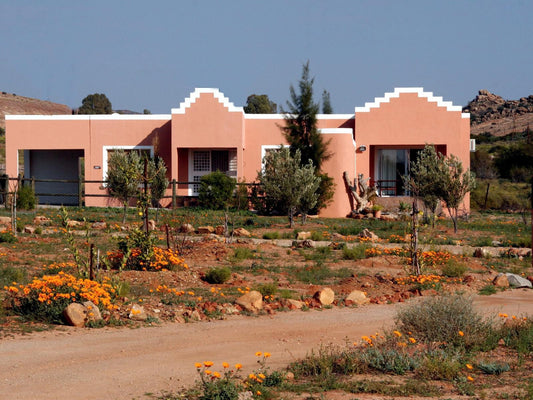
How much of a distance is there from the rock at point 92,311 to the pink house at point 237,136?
67.8 ft

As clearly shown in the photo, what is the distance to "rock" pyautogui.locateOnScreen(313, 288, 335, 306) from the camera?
11.5m

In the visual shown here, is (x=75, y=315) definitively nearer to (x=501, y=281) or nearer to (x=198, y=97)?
(x=501, y=281)

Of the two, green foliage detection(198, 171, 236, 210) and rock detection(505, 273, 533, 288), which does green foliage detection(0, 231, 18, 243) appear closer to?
rock detection(505, 273, 533, 288)

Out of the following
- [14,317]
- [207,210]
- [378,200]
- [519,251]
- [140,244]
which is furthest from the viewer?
[378,200]

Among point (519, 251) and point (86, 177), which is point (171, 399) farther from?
point (86, 177)

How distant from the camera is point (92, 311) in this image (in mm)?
9664

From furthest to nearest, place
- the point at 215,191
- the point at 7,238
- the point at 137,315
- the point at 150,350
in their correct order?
the point at 215,191 < the point at 7,238 < the point at 137,315 < the point at 150,350

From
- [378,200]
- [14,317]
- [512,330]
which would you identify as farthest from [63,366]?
[378,200]

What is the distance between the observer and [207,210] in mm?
29312

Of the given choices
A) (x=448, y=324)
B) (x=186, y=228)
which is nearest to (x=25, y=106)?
(x=186, y=228)

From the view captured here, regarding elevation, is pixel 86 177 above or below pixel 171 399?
above

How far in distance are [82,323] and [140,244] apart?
13.7 feet

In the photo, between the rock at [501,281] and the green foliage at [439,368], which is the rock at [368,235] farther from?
the green foliage at [439,368]

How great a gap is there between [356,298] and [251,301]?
1.96m
